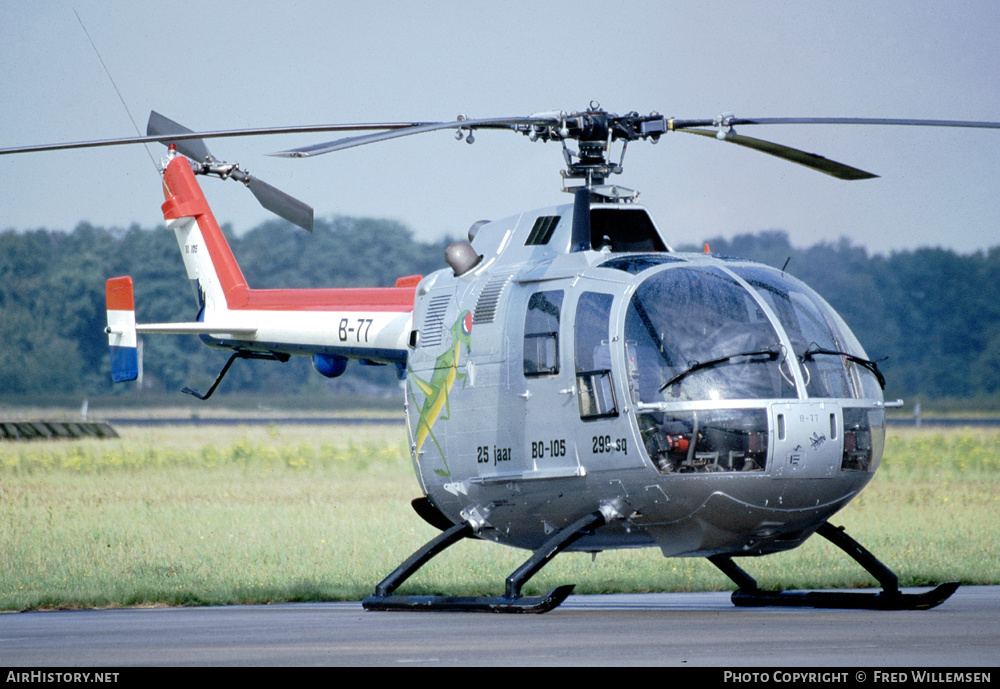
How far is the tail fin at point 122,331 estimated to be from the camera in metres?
13.5

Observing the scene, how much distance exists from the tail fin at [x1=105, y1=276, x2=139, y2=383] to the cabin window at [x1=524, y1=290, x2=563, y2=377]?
503 centimetres

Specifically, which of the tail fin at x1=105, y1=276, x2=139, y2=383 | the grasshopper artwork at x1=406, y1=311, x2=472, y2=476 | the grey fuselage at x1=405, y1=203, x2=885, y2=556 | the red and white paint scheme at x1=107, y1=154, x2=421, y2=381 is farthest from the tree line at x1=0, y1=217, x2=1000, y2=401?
the grey fuselage at x1=405, y1=203, x2=885, y2=556

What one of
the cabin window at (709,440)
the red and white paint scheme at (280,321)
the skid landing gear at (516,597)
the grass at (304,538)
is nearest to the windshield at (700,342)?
the cabin window at (709,440)

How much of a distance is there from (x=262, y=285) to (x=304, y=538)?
54.2 meters

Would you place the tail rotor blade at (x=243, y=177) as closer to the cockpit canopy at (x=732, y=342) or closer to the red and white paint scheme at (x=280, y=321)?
the red and white paint scheme at (x=280, y=321)

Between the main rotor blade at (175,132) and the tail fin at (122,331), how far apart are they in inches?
74.5

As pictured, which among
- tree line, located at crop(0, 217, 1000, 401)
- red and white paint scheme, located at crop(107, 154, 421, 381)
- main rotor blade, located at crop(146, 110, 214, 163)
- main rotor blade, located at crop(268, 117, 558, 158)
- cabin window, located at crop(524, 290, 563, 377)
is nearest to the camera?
main rotor blade, located at crop(268, 117, 558, 158)

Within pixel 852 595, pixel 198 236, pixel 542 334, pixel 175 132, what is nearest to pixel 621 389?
pixel 542 334

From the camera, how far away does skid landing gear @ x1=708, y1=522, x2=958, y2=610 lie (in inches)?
386

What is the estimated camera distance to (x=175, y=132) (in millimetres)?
15039

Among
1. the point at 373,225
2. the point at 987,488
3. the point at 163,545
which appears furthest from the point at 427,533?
the point at 373,225

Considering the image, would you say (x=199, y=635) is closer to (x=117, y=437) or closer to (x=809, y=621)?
(x=809, y=621)

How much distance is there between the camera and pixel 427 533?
1767cm

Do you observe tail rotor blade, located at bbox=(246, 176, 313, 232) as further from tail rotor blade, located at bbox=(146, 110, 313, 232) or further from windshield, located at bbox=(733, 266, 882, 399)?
windshield, located at bbox=(733, 266, 882, 399)
